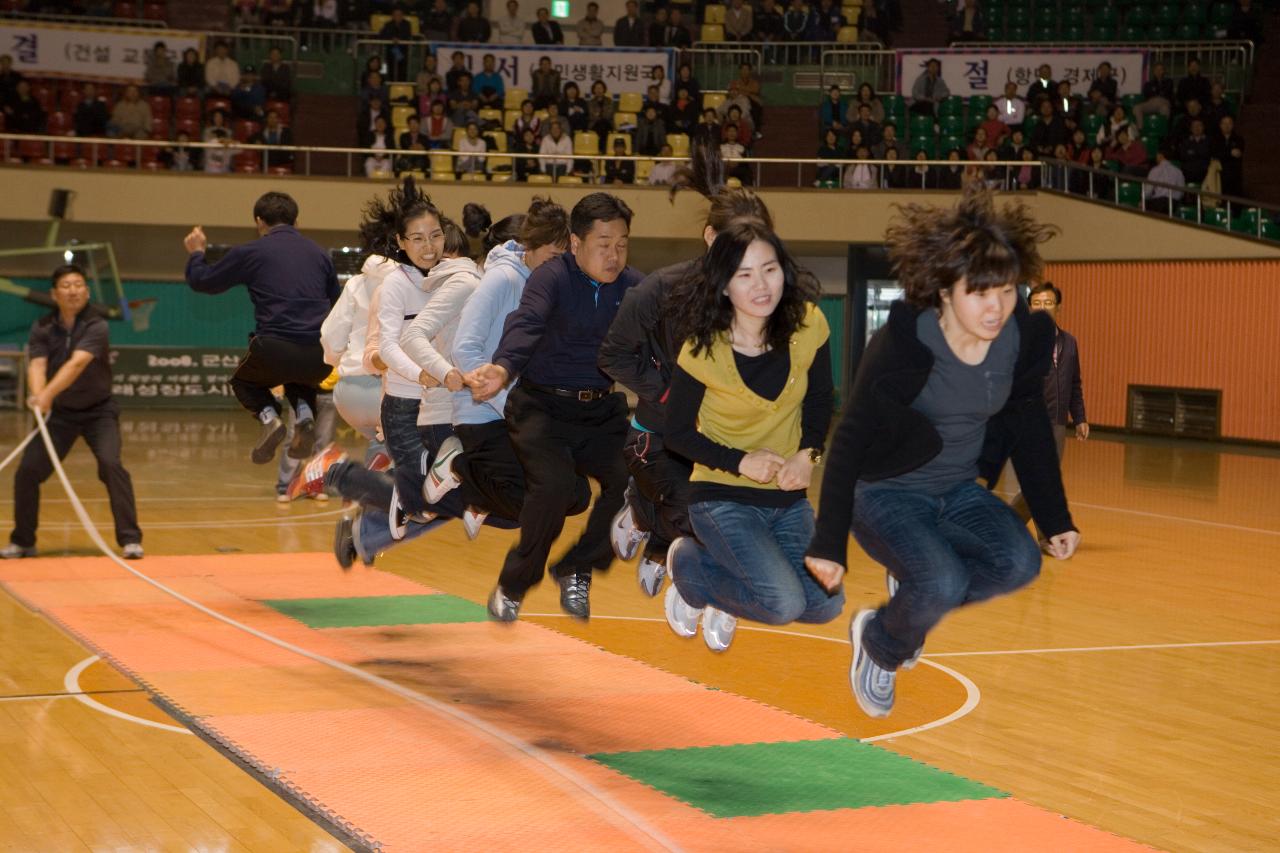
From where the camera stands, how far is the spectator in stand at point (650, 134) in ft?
83.7

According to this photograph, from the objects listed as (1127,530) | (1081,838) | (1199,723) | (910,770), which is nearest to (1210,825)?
(1081,838)

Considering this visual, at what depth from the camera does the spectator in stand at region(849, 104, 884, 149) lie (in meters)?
25.6

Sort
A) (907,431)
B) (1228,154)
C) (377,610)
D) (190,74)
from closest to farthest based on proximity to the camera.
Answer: (907,431) < (377,610) < (1228,154) < (190,74)

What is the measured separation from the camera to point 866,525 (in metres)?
5.48

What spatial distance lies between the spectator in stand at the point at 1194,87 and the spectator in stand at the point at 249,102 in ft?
49.6

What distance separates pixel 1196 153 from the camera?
24.0 metres

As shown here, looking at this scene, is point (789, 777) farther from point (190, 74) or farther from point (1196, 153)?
point (190, 74)

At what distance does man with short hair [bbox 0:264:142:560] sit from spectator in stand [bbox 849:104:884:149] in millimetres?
16461

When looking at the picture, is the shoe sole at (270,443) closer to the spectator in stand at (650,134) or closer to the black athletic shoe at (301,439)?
the black athletic shoe at (301,439)

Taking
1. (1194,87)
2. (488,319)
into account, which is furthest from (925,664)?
(1194,87)

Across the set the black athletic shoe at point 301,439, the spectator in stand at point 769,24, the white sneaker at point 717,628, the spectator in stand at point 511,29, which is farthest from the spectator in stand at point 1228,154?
the white sneaker at point 717,628

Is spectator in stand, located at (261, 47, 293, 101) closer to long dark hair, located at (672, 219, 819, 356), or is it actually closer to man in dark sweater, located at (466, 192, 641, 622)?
man in dark sweater, located at (466, 192, 641, 622)

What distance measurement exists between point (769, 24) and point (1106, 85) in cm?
634

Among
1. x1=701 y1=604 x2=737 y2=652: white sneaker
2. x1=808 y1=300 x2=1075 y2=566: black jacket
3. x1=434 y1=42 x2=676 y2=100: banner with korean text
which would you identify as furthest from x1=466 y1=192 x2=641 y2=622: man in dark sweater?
x1=434 y1=42 x2=676 y2=100: banner with korean text
